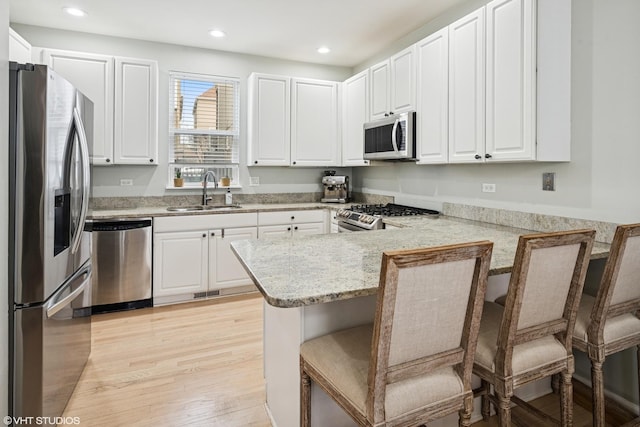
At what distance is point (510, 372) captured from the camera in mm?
1310

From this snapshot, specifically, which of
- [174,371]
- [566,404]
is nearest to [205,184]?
[174,371]

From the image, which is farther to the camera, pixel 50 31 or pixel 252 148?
pixel 252 148

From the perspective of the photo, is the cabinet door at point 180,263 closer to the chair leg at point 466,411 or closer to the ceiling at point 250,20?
the ceiling at point 250,20

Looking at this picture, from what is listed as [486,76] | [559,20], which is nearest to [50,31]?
[486,76]

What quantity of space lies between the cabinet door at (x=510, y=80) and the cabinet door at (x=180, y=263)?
2.76 meters

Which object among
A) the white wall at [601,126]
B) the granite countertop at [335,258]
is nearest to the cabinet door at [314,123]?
the granite countertop at [335,258]

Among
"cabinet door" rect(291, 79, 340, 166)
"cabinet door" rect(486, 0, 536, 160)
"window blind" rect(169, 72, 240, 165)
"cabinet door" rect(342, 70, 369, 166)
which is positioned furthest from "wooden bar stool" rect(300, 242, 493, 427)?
"window blind" rect(169, 72, 240, 165)

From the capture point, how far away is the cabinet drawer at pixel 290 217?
4014 millimetres

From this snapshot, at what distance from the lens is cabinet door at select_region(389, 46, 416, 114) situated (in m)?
3.26

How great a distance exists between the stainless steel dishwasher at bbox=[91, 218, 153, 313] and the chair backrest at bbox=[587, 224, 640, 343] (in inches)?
134

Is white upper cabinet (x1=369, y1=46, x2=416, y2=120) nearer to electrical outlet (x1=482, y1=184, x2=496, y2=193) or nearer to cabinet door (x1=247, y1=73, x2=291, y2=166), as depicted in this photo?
electrical outlet (x1=482, y1=184, x2=496, y2=193)

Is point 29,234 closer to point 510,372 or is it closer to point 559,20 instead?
point 510,372

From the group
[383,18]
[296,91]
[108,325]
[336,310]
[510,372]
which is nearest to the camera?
[510,372]

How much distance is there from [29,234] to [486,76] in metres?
2.75
